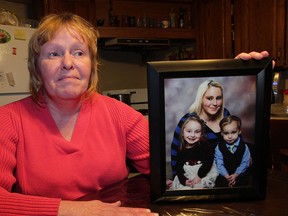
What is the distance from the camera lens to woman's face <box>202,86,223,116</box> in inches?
26.9

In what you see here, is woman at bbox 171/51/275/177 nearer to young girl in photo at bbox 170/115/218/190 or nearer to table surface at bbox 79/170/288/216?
young girl in photo at bbox 170/115/218/190

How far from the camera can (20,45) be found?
2.55 metres

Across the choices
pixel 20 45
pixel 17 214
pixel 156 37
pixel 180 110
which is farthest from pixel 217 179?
pixel 156 37

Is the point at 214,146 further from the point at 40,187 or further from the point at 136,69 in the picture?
the point at 136,69

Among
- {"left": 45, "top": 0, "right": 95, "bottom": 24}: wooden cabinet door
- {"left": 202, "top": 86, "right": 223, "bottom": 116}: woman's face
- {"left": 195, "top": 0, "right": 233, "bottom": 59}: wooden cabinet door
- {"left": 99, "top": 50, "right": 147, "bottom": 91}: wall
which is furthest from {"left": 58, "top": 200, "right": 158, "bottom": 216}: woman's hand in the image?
{"left": 99, "top": 50, "right": 147, "bottom": 91}: wall

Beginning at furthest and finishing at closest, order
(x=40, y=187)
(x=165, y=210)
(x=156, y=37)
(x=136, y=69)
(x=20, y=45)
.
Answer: (x=136, y=69) < (x=156, y=37) < (x=20, y=45) < (x=40, y=187) < (x=165, y=210)

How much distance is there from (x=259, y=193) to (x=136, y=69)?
3.35 metres

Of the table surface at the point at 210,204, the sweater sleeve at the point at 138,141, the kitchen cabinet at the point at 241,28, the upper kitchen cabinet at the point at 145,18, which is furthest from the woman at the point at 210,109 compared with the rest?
the upper kitchen cabinet at the point at 145,18

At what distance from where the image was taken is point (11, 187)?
82cm

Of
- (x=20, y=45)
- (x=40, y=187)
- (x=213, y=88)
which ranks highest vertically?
(x=20, y=45)

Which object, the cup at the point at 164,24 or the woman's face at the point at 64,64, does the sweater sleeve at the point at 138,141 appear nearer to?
the woman's face at the point at 64,64

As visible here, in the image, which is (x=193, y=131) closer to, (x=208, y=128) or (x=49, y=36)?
(x=208, y=128)

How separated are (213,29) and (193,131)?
2.92 metres

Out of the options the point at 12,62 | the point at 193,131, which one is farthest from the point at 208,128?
the point at 12,62
